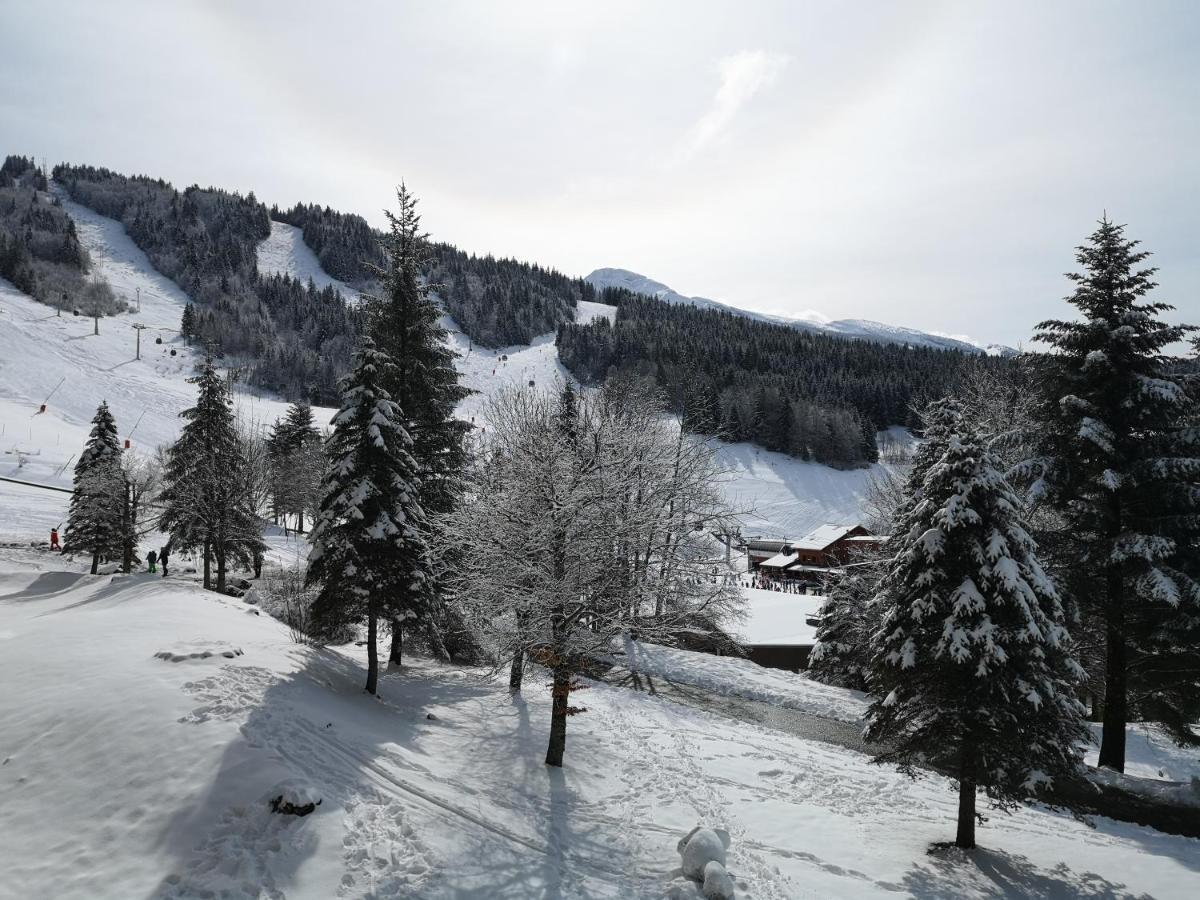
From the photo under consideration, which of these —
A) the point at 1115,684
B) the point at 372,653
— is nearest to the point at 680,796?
the point at 372,653

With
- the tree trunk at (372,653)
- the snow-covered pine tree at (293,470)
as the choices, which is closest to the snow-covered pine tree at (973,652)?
the tree trunk at (372,653)

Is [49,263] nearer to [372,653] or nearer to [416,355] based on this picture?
[416,355]

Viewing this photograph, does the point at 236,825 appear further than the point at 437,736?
No

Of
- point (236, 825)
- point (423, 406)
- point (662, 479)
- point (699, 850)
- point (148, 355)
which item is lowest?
point (699, 850)

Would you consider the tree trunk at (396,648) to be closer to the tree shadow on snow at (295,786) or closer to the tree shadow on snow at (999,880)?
the tree shadow on snow at (295,786)

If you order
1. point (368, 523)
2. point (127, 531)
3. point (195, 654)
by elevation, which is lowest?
point (127, 531)

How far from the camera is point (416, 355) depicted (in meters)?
21.3

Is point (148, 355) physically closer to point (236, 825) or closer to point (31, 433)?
point (31, 433)

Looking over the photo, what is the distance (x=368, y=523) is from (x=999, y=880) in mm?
15664

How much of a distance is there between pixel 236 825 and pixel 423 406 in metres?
14.2

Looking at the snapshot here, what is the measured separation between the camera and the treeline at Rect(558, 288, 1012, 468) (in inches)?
3920

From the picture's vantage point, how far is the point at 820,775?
51.2 ft

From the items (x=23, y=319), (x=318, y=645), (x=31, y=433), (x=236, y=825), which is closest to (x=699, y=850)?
(x=236, y=825)

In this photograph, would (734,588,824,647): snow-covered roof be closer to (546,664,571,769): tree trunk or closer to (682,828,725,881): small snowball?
(546,664,571,769): tree trunk
